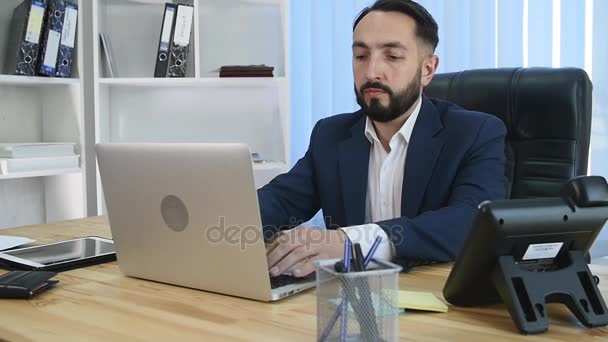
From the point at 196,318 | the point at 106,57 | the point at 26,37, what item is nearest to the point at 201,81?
the point at 106,57

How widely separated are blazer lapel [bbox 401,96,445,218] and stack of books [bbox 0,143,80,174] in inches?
67.6

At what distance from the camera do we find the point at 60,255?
134cm

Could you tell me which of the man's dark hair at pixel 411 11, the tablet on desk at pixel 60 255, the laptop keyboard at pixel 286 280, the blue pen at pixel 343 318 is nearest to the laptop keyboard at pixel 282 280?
the laptop keyboard at pixel 286 280

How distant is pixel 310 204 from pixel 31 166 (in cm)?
145

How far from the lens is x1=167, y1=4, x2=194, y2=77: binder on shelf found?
9.14ft

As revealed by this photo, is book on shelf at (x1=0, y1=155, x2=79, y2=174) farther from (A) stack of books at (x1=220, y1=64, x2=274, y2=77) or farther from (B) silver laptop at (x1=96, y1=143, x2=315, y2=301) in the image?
(B) silver laptop at (x1=96, y1=143, x2=315, y2=301)

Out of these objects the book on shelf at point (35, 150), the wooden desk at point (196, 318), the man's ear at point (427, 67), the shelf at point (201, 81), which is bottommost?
the wooden desk at point (196, 318)

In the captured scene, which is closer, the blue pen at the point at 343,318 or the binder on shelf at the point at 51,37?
the blue pen at the point at 343,318

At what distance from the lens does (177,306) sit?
1.00 metres

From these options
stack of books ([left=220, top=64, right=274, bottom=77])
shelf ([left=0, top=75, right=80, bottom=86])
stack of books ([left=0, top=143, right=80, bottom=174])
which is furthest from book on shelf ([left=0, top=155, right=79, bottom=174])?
stack of books ([left=220, top=64, right=274, bottom=77])

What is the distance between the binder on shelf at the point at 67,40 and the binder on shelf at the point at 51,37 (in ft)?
0.07

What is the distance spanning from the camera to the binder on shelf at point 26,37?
2596 mm

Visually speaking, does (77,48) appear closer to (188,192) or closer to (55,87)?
(55,87)

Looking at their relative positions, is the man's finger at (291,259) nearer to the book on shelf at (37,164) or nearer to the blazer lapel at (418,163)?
the blazer lapel at (418,163)
